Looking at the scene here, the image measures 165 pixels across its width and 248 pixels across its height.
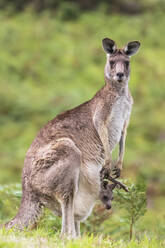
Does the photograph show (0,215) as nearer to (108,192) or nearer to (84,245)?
(108,192)

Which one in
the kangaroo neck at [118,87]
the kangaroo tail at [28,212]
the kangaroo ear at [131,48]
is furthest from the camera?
the kangaroo neck at [118,87]

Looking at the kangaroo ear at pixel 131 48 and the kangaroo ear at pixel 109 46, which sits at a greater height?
the kangaroo ear at pixel 109 46

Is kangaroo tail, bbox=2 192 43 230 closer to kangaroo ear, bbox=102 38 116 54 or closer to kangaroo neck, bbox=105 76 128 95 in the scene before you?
kangaroo neck, bbox=105 76 128 95

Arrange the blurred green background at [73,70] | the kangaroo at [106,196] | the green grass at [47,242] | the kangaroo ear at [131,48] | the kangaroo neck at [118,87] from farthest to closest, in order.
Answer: the blurred green background at [73,70]
the kangaroo neck at [118,87]
the kangaroo ear at [131,48]
the kangaroo at [106,196]
the green grass at [47,242]

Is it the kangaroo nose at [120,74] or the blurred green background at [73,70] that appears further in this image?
the blurred green background at [73,70]

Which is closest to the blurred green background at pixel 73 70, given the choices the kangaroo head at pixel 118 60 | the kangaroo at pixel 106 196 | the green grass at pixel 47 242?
the kangaroo at pixel 106 196

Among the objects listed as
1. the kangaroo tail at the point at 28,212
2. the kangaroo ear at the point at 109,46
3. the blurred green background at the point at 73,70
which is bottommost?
the kangaroo tail at the point at 28,212

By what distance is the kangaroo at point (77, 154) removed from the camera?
5.27m

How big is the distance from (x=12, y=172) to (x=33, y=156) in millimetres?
6869

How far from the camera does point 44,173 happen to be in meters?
5.34

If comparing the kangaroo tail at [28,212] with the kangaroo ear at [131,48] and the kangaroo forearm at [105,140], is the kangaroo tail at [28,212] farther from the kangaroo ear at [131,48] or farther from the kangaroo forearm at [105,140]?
the kangaroo ear at [131,48]

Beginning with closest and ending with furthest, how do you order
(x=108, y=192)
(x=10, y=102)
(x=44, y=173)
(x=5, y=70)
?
(x=44, y=173)
(x=108, y=192)
(x=10, y=102)
(x=5, y=70)

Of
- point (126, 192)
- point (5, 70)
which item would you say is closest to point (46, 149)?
point (126, 192)

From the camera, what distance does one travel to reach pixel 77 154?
17.8ft
